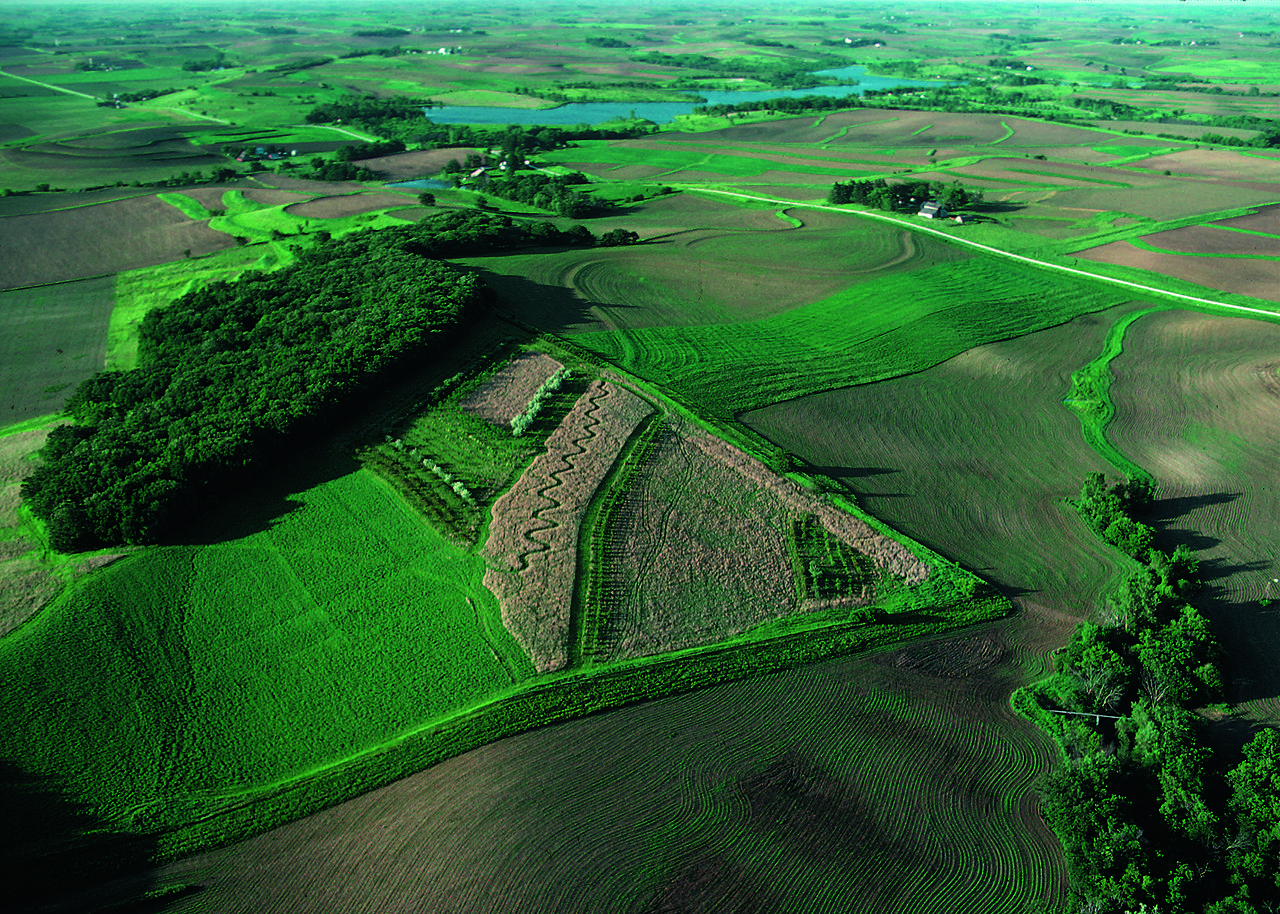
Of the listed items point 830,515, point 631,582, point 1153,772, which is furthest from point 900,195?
point 1153,772

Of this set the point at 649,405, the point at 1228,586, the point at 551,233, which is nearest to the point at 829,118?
the point at 551,233

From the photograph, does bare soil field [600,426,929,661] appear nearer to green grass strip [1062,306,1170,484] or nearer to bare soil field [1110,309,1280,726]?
bare soil field [1110,309,1280,726]

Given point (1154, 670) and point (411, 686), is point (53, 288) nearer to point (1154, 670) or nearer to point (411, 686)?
point (411, 686)

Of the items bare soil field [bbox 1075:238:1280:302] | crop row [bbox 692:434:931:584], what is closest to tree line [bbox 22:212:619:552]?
crop row [bbox 692:434:931:584]

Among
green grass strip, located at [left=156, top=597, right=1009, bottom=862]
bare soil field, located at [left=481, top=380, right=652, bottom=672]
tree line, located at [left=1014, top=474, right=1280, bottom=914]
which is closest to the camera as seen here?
tree line, located at [left=1014, top=474, right=1280, bottom=914]

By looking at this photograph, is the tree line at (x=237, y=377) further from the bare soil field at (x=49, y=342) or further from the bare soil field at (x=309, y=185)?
the bare soil field at (x=309, y=185)

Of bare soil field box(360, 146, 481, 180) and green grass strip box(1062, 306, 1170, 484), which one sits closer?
green grass strip box(1062, 306, 1170, 484)

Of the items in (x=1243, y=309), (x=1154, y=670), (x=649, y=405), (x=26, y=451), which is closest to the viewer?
(x=1154, y=670)
